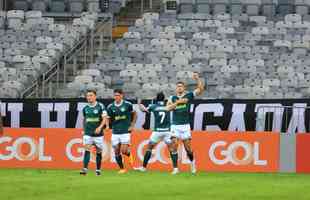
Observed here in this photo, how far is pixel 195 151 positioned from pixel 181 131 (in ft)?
7.86

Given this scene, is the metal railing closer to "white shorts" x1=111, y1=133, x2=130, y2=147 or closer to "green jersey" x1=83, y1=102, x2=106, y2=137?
"white shorts" x1=111, y1=133, x2=130, y2=147

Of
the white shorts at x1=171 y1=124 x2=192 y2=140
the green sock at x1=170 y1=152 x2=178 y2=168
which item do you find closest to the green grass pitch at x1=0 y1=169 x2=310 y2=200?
the green sock at x1=170 y1=152 x2=178 y2=168

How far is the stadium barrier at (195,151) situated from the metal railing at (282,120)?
2.27 ft

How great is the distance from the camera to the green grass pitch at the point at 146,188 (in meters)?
14.3

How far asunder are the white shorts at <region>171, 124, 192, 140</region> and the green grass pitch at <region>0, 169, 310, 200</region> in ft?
7.38

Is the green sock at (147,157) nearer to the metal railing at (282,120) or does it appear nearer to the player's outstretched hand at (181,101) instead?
the player's outstretched hand at (181,101)

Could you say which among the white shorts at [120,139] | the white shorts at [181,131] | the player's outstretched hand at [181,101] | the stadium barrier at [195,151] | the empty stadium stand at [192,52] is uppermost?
the empty stadium stand at [192,52]

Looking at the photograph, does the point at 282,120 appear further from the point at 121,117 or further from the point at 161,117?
the point at 121,117

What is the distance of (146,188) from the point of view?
15984 millimetres

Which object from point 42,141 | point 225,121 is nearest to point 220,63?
point 225,121

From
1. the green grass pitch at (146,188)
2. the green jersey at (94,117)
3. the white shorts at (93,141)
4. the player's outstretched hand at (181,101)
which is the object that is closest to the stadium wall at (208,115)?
the player's outstretched hand at (181,101)

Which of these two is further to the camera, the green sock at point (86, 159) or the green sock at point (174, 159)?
the green sock at point (174, 159)

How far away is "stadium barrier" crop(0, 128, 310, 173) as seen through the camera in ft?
78.6

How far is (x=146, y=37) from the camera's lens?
106 ft
